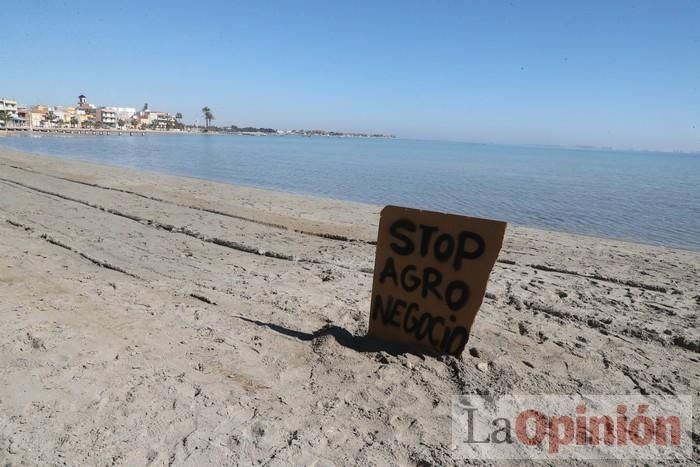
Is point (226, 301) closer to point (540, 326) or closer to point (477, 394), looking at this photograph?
point (477, 394)

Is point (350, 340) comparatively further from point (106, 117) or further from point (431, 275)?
point (106, 117)

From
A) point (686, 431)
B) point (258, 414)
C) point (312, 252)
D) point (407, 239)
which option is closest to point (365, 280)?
point (312, 252)

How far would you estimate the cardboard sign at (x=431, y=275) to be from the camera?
3.40 meters

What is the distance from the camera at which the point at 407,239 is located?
3.68m

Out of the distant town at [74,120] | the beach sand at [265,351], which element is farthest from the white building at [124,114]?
the beach sand at [265,351]

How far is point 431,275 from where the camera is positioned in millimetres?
3619

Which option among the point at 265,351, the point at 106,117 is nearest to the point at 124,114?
the point at 106,117

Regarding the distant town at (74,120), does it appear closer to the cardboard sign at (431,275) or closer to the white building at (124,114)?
the white building at (124,114)

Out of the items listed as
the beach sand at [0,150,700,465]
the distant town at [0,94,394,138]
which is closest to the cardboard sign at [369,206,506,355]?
the beach sand at [0,150,700,465]

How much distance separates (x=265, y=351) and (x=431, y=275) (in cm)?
160
